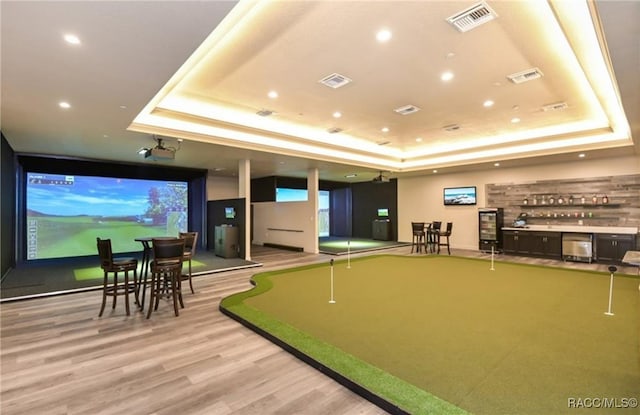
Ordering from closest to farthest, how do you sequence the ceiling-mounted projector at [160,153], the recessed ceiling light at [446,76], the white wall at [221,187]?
the recessed ceiling light at [446,76], the ceiling-mounted projector at [160,153], the white wall at [221,187]

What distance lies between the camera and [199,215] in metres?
11.5

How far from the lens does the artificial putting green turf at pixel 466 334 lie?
2.48m

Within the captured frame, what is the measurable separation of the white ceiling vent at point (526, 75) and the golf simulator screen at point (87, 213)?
10.3 metres

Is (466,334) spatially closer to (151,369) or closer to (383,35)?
(151,369)

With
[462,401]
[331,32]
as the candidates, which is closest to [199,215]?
[331,32]

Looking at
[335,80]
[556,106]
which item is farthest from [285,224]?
[556,106]

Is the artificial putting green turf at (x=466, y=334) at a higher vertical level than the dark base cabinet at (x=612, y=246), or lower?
lower

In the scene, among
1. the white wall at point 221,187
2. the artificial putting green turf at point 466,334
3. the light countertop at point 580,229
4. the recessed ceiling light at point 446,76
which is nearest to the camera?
the artificial putting green turf at point 466,334

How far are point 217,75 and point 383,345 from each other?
4229mm

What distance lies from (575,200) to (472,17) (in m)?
8.39

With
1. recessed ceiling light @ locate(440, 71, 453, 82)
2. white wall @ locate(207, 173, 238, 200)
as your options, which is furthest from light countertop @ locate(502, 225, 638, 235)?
white wall @ locate(207, 173, 238, 200)

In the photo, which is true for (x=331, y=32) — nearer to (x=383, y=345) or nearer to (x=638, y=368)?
(x=383, y=345)

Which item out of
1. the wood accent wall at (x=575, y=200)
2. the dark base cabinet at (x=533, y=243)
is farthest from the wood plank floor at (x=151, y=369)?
the wood accent wall at (x=575, y=200)

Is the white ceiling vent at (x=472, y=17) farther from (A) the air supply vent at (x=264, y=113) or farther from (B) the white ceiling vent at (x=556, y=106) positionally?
(A) the air supply vent at (x=264, y=113)
